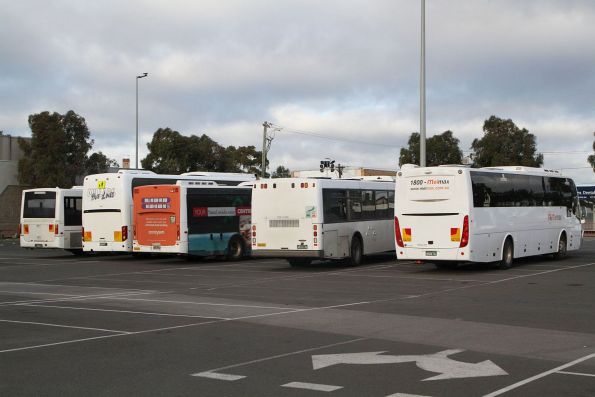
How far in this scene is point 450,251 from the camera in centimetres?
2106

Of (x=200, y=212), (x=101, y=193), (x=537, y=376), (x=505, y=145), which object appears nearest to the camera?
(x=537, y=376)

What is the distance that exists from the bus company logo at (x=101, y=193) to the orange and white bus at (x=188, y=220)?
1.65 metres

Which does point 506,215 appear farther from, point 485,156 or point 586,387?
point 485,156

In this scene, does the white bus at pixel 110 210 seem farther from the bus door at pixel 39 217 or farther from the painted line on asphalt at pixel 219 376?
the painted line on asphalt at pixel 219 376

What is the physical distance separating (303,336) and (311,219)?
12705 millimetres

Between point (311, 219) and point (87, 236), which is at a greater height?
point (311, 219)

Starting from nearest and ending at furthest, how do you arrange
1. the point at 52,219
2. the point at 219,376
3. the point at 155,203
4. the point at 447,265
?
the point at 219,376
the point at 447,265
the point at 155,203
the point at 52,219

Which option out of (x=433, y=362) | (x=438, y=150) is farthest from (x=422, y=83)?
(x=438, y=150)

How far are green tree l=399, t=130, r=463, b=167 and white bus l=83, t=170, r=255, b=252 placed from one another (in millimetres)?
32954

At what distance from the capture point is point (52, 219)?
106 feet

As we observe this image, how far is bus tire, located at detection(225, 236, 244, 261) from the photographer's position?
2936 centimetres

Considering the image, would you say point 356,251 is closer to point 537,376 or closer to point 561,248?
point 561,248

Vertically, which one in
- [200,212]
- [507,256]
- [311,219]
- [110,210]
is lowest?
[507,256]

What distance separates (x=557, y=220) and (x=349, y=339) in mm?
18481
